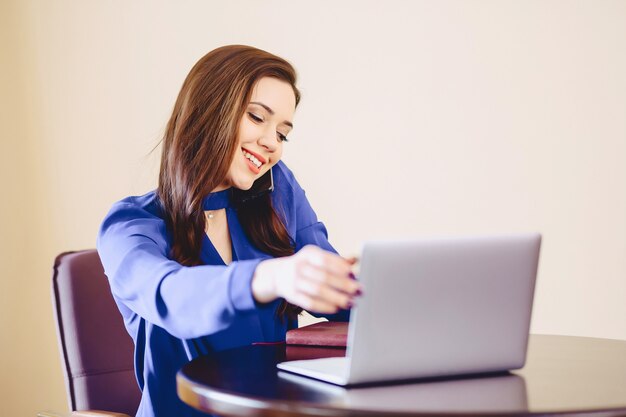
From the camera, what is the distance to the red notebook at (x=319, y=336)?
1519mm

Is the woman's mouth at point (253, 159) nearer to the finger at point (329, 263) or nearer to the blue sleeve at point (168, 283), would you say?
the blue sleeve at point (168, 283)

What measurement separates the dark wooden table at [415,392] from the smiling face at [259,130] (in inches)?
20.4

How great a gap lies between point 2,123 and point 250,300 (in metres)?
2.37

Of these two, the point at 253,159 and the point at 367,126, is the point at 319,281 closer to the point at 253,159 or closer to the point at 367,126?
the point at 253,159

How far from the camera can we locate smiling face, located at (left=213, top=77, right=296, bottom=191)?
1783mm

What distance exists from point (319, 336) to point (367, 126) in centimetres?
163

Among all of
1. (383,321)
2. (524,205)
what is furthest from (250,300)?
(524,205)

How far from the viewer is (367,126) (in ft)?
10.1

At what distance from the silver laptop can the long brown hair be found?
0.64 m

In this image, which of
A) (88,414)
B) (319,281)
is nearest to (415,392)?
(319,281)

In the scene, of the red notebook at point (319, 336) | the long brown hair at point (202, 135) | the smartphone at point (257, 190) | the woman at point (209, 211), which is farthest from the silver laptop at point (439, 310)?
the smartphone at point (257, 190)

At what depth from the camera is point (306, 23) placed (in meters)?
3.11

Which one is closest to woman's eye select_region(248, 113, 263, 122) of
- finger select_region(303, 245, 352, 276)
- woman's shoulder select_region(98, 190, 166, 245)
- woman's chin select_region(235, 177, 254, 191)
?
woman's chin select_region(235, 177, 254, 191)

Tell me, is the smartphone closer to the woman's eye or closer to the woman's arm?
the woman's eye
